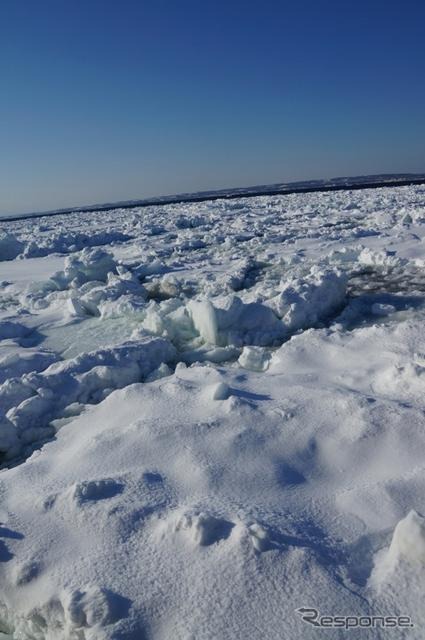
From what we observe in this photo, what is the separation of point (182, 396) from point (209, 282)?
4.83 metres

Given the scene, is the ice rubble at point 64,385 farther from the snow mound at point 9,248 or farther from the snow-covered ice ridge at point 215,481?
the snow mound at point 9,248

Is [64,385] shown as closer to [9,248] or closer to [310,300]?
[310,300]

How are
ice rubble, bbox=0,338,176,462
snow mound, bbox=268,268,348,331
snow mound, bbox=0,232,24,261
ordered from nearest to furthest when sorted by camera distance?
1. ice rubble, bbox=0,338,176,462
2. snow mound, bbox=268,268,348,331
3. snow mound, bbox=0,232,24,261

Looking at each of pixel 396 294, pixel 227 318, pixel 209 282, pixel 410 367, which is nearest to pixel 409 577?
pixel 410 367

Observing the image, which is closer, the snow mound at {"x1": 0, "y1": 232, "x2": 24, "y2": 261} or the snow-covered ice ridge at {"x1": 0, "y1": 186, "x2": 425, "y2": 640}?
the snow-covered ice ridge at {"x1": 0, "y1": 186, "x2": 425, "y2": 640}

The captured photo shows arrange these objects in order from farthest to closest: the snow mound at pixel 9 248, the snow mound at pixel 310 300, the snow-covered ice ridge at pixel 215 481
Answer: the snow mound at pixel 9 248 < the snow mound at pixel 310 300 < the snow-covered ice ridge at pixel 215 481

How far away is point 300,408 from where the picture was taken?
2.98 meters

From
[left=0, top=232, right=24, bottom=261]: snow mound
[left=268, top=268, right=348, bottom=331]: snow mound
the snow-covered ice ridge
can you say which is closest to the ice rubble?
the snow-covered ice ridge

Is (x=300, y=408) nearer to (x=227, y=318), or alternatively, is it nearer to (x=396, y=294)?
(x=227, y=318)

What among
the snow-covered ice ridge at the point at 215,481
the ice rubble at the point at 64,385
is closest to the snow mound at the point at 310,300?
the snow-covered ice ridge at the point at 215,481

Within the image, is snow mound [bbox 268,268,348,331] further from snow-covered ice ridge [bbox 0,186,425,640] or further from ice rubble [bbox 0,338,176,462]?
ice rubble [bbox 0,338,176,462]

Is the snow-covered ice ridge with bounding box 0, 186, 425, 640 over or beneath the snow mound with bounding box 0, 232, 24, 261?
beneath

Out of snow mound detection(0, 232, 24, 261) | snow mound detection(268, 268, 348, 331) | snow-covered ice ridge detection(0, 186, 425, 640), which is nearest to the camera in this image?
snow-covered ice ridge detection(0, 186, 425, 640)

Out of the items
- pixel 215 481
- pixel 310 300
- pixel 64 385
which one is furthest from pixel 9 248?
pixel 215 481
